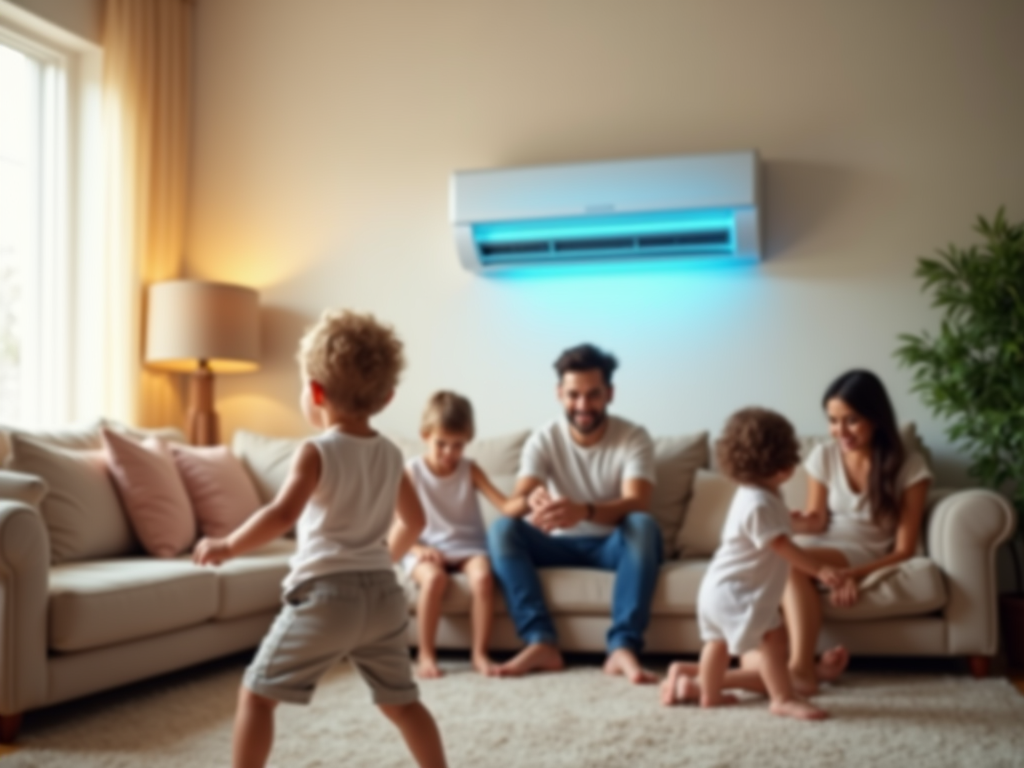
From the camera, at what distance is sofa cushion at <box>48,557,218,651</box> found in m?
2.87

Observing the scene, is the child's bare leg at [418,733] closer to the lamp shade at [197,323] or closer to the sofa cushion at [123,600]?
the sofa cushion at [123,600]

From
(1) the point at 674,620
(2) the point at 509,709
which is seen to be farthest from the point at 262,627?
(1) the point at 674,620

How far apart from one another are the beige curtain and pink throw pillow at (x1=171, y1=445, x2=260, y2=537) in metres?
0.78

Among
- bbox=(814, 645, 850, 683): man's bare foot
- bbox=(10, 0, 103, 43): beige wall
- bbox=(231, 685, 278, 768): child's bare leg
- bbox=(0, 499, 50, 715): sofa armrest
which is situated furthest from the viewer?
bbox=(10, 0, 103, 43): beige wall

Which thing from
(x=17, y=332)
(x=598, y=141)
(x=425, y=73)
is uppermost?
(x=425, y=73)

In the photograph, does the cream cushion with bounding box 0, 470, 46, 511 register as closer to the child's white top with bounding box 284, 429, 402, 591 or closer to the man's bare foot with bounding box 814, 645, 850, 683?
the child's white top with bounding box 284, 429, 402, 591

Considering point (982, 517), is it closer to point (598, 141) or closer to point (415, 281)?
point (598, 141)

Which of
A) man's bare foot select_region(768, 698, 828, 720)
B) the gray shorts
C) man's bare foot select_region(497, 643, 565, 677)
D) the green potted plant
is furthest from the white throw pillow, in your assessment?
the gray shorts

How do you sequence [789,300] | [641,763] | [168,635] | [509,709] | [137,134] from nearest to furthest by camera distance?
1. [641,763]
2. [509,709]
3. [168,635]
4. [789,300]
5. [137,134]

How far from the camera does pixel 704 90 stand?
4.68 metres

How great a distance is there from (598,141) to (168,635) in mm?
2626

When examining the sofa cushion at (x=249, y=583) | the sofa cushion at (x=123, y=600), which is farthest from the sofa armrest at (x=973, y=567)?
the sofa cushion at (x=123, y=600)

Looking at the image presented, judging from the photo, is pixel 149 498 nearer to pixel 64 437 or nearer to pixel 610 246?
pixel 64 437

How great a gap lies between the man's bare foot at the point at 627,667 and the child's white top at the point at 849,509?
0.66 m
